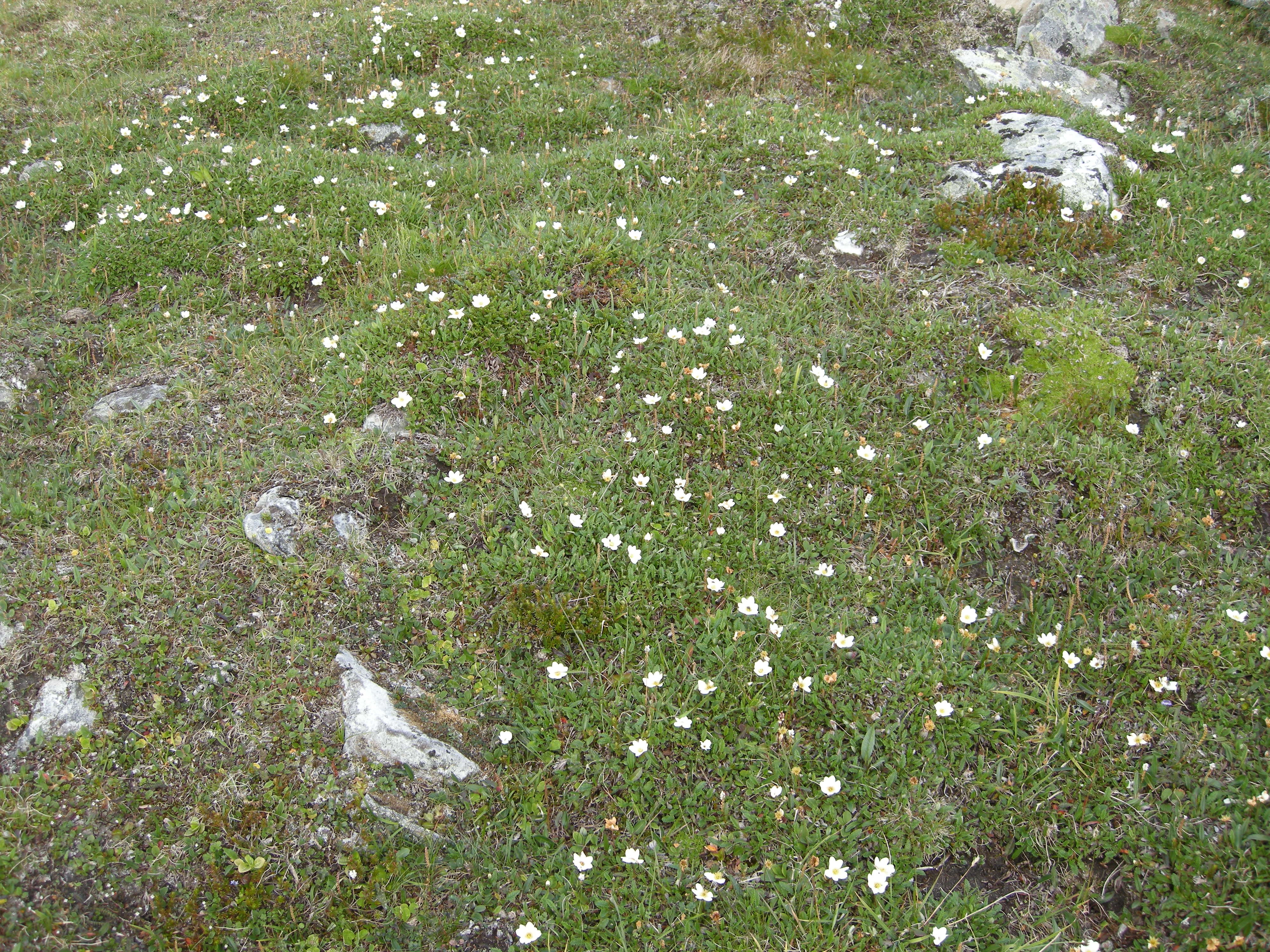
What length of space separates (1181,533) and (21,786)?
6.08 m

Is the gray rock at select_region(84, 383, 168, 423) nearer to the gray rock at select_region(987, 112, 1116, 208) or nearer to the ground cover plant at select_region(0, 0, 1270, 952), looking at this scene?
the ground cover plant at select_region(0, 0, 1270, 952)

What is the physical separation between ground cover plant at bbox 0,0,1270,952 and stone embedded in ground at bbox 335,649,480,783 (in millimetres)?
78

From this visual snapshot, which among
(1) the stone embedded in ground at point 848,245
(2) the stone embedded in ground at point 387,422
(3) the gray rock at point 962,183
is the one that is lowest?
(2) the stone embedded in ground at point 387,422

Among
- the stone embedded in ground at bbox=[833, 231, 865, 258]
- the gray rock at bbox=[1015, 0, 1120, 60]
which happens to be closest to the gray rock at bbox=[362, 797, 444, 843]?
the stone embedded in ground at bbox=[833, 231, 865, 258]

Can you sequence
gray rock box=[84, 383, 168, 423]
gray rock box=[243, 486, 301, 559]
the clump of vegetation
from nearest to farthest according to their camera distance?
gray rock box=[243, 486, 301, 559] < gray rock box=[84, 383, 168, 423] < the clump of vegetation

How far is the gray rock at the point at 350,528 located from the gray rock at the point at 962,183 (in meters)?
5.38

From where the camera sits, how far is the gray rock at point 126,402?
546 cm

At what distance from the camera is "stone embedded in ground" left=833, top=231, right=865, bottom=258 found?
259 inches

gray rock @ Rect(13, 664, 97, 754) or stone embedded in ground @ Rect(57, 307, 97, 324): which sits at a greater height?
stone embedded in ground @ Rect(57, 307, 97, 324)

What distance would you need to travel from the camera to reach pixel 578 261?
6.12 metres

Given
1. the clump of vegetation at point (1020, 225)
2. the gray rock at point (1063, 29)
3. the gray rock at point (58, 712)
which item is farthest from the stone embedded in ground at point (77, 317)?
the gray rock at point (1063, 29)

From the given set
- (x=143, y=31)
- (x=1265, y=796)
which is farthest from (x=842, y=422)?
(x=143, y=31)

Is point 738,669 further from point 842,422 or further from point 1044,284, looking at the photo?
point 1044,284

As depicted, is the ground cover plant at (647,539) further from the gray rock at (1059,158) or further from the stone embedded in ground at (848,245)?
the gray rock at (1059,158)
